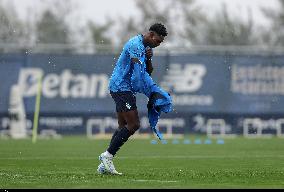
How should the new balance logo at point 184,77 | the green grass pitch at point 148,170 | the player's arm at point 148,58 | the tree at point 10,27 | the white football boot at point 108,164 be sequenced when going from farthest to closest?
1. the tree at point 10,27
2. the new balance logo at point 184,77
3. the player's arm at point 148,58
4. the white football boot at point 108,164
5. the green grass pitch at point 148,170

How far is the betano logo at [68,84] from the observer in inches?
1430

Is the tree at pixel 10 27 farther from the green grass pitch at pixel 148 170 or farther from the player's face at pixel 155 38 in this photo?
the player's face at pixel 155 38

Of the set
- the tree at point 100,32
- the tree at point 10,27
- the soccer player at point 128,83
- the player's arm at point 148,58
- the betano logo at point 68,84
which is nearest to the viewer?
the soccer player at point 128,83

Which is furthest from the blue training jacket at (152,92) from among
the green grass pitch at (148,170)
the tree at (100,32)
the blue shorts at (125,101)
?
the tree at (100,32)

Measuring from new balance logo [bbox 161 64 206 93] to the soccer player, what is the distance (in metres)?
21.4

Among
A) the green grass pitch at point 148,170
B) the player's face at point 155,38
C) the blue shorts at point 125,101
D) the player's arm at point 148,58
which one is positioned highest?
the player's face at point 155,38

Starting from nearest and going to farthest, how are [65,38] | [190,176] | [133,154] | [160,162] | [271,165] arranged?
[190,176] → [271,165] → [160,162] → [133,154] → [65,38]

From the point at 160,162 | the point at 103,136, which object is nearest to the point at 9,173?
the point at 160,162

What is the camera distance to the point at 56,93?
36.5m

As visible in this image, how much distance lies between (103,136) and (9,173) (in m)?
20.8

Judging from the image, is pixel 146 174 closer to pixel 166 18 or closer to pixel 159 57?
pixel 159 57

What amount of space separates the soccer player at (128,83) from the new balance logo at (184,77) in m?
21.4

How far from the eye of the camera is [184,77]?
36.8 meters

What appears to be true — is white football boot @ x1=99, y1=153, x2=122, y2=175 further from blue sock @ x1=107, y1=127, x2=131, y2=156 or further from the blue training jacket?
the blue training jacket
